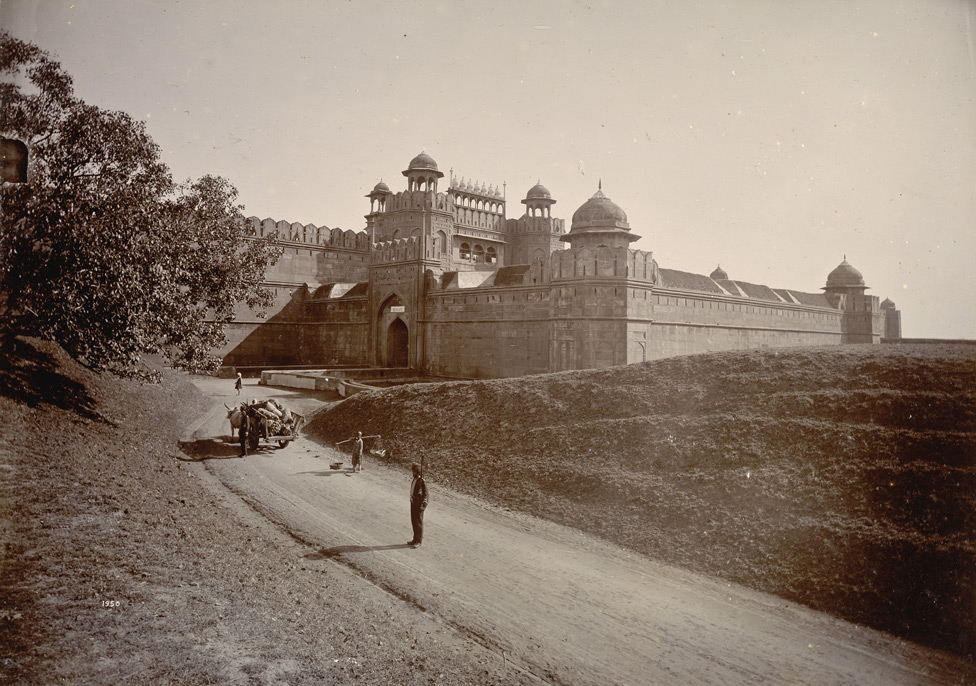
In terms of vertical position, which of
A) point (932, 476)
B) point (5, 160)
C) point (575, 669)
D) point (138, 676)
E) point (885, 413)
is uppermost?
point (5, 160)

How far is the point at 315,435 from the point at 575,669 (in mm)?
13370

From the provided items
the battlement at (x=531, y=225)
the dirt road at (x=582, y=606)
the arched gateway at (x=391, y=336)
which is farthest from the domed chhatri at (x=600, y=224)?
the battlement at (x=531, y=225)

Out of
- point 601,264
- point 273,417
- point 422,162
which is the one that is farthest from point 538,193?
point 273,417

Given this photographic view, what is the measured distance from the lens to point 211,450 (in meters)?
14.6

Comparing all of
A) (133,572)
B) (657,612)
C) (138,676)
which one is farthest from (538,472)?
(138,676)

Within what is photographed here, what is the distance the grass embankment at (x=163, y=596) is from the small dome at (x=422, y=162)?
32065mm

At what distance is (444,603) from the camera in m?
6.90

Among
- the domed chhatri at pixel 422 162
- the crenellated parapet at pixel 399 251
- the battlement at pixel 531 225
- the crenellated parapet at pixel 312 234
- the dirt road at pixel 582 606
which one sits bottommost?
the dirt road at pixel 582 606

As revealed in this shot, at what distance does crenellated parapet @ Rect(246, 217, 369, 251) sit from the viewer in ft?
124

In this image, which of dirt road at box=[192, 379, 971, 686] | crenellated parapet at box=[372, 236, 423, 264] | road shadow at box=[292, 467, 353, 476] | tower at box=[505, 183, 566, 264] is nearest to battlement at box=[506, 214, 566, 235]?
tower at box=[505, 183, 566, 264]

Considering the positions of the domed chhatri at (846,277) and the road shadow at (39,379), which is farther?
the domed chhatri at (846,277)

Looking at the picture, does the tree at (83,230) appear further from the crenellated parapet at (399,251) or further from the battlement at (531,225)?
the battlement at (531,225)

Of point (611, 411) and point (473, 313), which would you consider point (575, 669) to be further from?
point (473, 313)

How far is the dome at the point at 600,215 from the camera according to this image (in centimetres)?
2541
